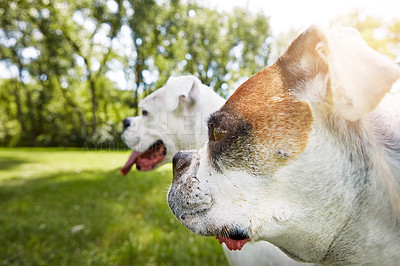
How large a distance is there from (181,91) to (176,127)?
44 cm

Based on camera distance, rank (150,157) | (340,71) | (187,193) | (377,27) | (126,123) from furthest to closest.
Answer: (377,27), (126,123), (150,157), (187,193), (340,71)

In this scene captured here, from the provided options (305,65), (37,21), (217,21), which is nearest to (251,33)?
(217,21)

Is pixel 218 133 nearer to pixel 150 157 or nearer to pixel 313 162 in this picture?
pixel 313 162

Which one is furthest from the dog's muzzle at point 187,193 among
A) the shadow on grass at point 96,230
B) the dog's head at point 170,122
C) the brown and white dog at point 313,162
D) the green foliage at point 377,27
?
the green foliage at point 377,27

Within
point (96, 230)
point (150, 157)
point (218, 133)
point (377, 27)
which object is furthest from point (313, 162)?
point (377, 27)

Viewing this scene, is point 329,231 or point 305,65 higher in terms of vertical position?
point 305,65

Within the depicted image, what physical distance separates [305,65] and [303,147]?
0.36 meters

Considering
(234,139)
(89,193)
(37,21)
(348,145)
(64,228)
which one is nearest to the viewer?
(348,145)

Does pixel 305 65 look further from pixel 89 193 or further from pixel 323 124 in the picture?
pixel 89 193

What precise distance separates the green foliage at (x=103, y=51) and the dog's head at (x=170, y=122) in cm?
1038

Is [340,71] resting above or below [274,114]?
above

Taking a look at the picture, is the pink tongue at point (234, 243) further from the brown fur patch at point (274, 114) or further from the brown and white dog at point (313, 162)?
the brown fur patch at point (274, 114)

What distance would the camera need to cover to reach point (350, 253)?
1232 millimetres

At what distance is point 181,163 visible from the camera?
1639 mm
